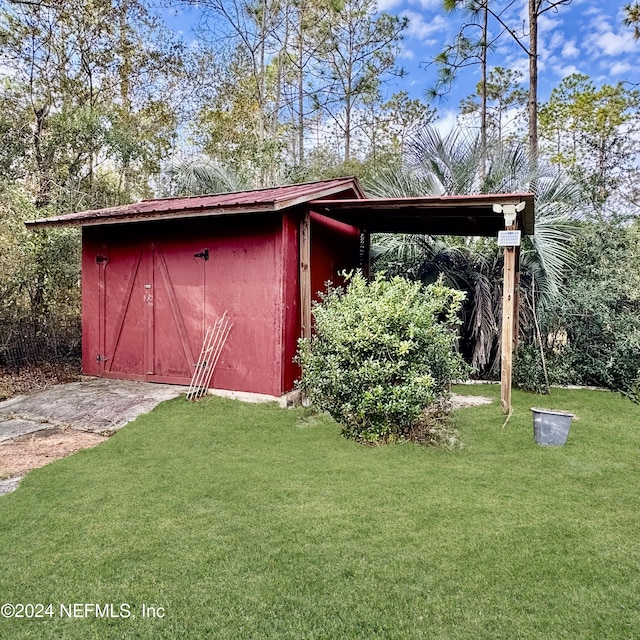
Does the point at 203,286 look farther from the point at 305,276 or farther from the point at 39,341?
the point at 39,341

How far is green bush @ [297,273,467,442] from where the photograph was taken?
424 cm

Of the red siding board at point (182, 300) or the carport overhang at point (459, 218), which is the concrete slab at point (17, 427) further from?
the carport overhang at point (459, 218)

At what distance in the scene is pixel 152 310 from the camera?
6266 mm

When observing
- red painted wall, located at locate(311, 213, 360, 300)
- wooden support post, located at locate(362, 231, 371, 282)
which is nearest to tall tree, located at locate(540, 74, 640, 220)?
wooden support post, located at locate(362, 231, 371, 282)

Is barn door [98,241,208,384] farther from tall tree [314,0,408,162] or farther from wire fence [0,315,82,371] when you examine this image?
tall tree [314,0,408,162]

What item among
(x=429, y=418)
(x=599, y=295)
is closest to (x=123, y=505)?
(x=429, y=418)

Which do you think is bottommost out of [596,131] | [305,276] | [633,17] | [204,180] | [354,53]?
[305,276]

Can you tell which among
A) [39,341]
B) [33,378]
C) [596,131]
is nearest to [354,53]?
[596,131]

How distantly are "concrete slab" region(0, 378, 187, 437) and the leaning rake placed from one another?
25 cm

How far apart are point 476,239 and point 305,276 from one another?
3.67 metres

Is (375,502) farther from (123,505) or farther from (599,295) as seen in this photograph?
(599,295)

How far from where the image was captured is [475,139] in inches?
296

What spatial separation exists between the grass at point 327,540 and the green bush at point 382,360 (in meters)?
0.34

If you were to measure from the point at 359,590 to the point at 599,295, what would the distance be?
19.9 ft
